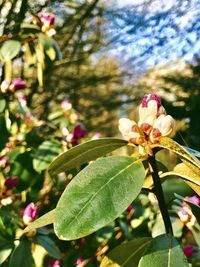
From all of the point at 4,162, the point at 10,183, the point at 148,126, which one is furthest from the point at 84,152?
the point at 4,162

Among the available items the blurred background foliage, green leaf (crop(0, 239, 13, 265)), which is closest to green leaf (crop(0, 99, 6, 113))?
the blurred background foliage

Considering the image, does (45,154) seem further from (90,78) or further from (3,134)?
(90,78)

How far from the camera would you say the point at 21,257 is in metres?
1.09

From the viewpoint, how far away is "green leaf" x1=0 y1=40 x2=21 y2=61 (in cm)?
156

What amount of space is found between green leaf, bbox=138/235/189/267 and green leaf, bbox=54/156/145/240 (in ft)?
0.29

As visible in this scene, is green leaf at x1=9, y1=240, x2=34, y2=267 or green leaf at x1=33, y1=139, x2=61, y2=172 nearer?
green leaf at x1=9, y1=240, x2=34, y2=267

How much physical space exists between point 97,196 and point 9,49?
1.10 m

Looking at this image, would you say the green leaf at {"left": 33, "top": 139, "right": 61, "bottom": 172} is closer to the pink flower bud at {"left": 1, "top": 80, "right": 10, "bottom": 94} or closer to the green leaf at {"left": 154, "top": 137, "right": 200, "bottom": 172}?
the pink flower bud at {"left": 1, "top": 80, "right": 10, "bottom": 94}

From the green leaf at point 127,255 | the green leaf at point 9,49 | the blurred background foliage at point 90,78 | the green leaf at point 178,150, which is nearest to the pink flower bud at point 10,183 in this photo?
the blurred background foliage at point 90,78

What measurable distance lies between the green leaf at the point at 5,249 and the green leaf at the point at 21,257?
1.9 inches

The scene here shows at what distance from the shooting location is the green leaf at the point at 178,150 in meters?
0.57

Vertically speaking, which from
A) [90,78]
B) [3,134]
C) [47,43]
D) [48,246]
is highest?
[47,43]

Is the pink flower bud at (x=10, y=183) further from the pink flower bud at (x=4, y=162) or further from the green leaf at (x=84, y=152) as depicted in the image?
the green leaf at (x=84, y=152)

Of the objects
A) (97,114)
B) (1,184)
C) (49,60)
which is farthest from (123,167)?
(97,114)
